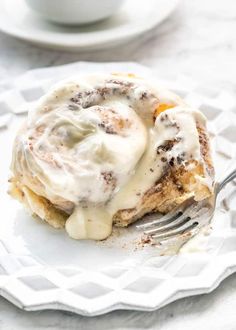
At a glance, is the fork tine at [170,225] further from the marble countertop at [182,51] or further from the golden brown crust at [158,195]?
the marble countertop at [182,51]

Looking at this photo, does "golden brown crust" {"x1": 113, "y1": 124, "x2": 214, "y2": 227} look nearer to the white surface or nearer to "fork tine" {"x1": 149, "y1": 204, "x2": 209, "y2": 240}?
"fork tine" {"x1": 149, "y1": 204, "x2": 209, "y2": 240}

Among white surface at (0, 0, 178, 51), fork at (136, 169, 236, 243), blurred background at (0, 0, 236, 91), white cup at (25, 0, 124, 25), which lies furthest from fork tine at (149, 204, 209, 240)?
white cup at (25, 0, 124, 25)

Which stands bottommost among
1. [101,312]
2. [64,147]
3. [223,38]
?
[223,38]

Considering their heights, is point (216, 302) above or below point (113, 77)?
below

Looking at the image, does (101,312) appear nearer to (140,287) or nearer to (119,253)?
(140,287)

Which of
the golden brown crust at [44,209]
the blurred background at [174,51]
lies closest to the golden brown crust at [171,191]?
the golden brown crust at [44,209]

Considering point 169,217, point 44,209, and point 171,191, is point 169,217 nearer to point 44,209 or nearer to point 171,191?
point 171,191

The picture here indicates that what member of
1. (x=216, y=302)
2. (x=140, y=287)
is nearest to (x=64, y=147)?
(x=140, y=287)
